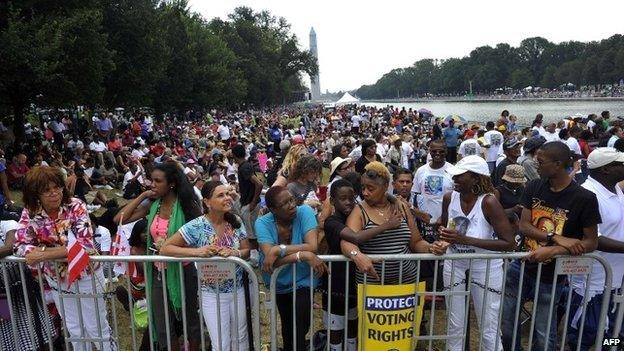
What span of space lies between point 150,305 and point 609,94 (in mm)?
110650

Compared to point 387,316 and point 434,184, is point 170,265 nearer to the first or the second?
point 387,316

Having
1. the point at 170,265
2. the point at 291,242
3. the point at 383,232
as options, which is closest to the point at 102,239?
the point at 170,265

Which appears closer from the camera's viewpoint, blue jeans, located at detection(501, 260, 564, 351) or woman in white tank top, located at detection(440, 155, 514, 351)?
woman in white tank top, located at detection(440, 155, 514, 351)

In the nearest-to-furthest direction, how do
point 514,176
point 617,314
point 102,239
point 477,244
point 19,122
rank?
point 477,244 → point 617,314 → point 102,239 → point 514,176 → point 19,122

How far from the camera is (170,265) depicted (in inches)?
151

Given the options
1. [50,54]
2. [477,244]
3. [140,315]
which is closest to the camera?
[477,244]

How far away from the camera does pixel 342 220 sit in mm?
3977

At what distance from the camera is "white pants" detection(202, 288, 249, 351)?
12.5ft

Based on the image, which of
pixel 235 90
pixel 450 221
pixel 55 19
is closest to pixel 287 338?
pixel 450 221

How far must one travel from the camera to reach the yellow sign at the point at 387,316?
3570 millimetres

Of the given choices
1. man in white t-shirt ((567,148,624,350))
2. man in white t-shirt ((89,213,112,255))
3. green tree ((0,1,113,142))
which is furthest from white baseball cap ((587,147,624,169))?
green tree ((0,1,113,142))

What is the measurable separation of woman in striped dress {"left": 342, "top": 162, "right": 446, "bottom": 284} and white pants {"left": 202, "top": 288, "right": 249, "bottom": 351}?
100cm

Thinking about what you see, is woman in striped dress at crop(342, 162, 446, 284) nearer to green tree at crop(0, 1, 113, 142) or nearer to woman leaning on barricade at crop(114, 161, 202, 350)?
woman leaning on barricade at crop(114, 161, 202, 350)

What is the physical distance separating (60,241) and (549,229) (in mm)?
3871
